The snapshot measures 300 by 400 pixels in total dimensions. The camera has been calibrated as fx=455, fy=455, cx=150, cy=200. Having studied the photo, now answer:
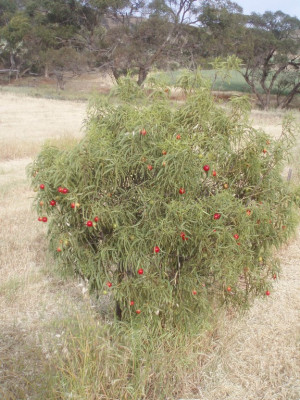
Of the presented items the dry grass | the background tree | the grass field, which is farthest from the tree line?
the grass field

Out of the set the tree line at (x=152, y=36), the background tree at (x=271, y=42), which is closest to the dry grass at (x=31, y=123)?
the tree line at (x=152, y=36)

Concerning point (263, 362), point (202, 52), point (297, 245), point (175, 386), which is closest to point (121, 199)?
point (175, 386)

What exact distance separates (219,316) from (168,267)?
0.90 metres

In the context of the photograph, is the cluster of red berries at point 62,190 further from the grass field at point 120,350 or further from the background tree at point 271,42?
the background tree at point 271,42

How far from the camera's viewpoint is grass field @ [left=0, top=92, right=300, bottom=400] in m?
3.36

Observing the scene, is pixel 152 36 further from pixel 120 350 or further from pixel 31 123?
pixel 120 350

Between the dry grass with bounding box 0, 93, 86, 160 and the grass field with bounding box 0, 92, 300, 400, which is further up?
the grass field with bounding box 0, 92, 300, 400

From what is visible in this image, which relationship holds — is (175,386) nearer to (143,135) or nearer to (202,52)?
(143,135)

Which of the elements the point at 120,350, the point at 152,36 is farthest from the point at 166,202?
the point at 152,36

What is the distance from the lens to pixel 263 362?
161 inches

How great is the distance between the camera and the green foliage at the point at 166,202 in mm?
3457

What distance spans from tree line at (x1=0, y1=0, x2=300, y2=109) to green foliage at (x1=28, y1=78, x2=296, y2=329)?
2689 centimetres

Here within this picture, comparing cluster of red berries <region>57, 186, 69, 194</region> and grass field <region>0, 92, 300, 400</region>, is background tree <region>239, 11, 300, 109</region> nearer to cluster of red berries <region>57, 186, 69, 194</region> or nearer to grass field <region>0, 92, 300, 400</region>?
grass field <region>0, 92, 300, 400</region>

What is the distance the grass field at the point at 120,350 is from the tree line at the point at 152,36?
2632 cm
